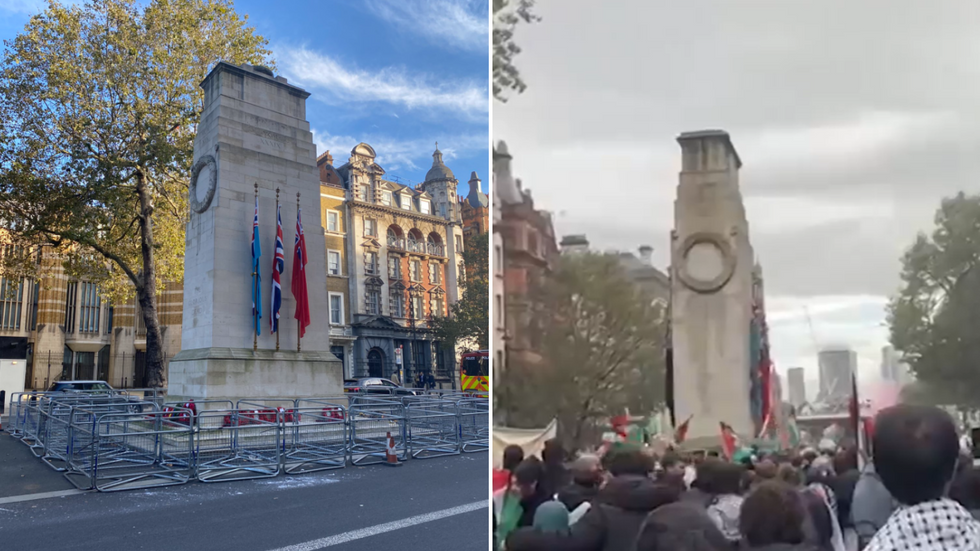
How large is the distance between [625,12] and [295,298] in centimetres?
1560

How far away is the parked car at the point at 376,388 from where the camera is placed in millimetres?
31219

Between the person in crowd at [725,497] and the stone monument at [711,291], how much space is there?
0.08 metres

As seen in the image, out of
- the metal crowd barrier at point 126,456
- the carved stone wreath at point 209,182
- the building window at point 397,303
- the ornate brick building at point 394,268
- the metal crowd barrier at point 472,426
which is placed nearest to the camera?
the metal crowd barrier at point 126,456

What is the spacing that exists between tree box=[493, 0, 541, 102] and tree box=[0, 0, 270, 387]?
24.7 metres

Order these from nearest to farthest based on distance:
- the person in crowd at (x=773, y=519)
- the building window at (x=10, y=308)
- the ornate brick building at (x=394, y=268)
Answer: the person in crowd at (x=773, y=519) → the building window at (x=10, y=308) → the ornate brick building at (x=394, y=268)

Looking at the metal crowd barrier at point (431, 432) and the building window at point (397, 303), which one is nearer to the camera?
the metal crowd barrier at point (431, 432)

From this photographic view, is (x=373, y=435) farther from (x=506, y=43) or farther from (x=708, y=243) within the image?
(x=708, y=243)

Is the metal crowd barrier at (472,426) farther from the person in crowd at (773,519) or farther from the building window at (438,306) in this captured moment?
the building window at (438,306)

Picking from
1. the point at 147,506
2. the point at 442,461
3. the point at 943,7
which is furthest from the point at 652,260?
the point at 442,461

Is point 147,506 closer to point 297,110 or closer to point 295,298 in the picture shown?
point 295,298

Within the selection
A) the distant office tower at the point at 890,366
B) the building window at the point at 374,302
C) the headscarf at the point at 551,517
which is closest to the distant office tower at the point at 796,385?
the distant office tower at the point at 890,366

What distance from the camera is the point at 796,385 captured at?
1.52 meters

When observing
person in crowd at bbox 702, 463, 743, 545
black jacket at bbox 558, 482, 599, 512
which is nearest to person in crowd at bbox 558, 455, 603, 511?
black jacket at bbox 558, 482, 599, 512

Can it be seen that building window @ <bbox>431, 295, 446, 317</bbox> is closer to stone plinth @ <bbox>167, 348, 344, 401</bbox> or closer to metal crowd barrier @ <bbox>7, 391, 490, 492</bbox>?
stone plinth @ <bbox>167, 348, 344, 401</bbox>
